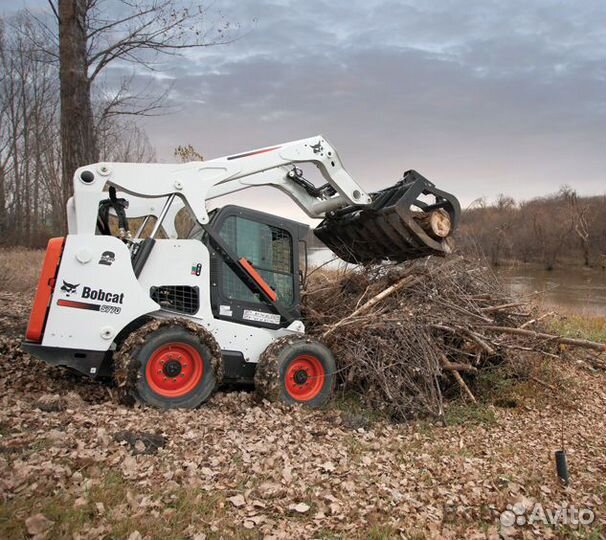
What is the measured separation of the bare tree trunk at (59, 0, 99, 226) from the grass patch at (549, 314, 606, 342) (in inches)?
341

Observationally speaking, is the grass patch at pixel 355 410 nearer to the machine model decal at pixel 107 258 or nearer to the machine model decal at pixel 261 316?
the machine model decal at pixel 261 316

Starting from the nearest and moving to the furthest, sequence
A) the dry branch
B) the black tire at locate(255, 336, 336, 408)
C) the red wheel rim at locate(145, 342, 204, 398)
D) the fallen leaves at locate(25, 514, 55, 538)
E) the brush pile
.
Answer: the fallen leaves at locate(25, 514, 55, 538)
the red wheel rim at locate(145, 342, 204, 398)
the black tire at locate(255, 336, 336, 408)
the brush pile
the dry branch

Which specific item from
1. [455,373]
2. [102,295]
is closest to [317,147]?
[102,295]

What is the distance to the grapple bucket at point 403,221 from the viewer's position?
6816mm

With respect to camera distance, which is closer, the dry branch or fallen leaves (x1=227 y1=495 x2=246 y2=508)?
fallen leaves (x1=227 y1=495 x2=246 y2=508)

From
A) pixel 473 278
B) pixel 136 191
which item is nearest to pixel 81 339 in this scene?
pixel 136 191

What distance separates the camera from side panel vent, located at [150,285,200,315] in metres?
5.75

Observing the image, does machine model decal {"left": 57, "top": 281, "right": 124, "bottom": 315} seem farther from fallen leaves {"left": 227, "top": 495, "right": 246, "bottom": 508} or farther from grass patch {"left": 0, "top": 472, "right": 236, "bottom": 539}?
fallen leaves {"left": 227, "top": 495, "right": 246, "bottom": 508}

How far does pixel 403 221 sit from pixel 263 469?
3.61m

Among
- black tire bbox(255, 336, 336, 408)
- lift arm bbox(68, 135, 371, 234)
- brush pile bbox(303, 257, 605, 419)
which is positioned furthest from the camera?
brush pile bbox(303, 257, 605, 419)

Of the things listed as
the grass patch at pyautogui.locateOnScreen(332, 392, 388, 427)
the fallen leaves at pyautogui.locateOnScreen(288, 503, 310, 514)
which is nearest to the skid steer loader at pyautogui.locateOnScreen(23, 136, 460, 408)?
the grass patch at pyautogui.locateOnScreen(332, 392, 388, 427)

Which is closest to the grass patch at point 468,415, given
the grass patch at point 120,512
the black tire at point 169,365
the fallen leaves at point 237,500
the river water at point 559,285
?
the river water at point 559,285

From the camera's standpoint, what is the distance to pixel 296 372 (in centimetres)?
610

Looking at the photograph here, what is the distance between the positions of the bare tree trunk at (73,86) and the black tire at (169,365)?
194 inches
